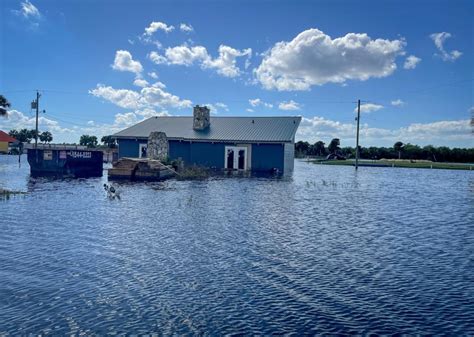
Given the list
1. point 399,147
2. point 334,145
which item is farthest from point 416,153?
point 334,145

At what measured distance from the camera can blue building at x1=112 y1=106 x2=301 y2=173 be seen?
1777 inches

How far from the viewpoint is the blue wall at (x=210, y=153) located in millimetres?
45094

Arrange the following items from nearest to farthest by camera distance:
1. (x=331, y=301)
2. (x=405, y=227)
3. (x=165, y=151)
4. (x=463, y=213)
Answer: (x=331, y=301)
(x=405, y=227)
(x=463, y=213)
(x=165, y=151)

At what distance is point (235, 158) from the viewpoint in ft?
152

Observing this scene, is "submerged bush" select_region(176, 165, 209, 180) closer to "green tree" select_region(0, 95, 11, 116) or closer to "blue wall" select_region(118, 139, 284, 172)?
"blue wall" select_region(118, 139, 284, 172)

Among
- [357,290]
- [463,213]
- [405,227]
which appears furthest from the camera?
[463,213]

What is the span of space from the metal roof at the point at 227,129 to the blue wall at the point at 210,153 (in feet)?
2.89

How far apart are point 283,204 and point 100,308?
13.8 metres

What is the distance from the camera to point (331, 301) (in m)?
7.91

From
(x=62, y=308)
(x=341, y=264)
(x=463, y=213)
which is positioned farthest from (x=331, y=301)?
(x=463, y=213)

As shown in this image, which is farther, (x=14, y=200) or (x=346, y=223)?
(x=14, y=200)

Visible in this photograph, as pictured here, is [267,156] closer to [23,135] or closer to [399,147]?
[399,147]

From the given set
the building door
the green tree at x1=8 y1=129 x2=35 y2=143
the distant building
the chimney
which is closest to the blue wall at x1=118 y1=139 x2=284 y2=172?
the building door

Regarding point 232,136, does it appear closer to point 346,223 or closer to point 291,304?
point 346,223
